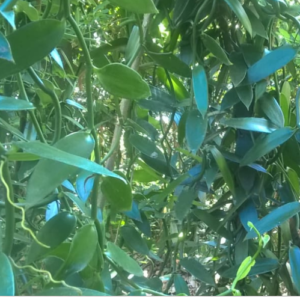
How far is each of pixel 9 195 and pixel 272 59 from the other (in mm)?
325

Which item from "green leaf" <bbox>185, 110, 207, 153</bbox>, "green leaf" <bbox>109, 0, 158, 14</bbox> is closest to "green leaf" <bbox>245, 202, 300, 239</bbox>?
"green leaf" <bbox>185, 110, 207, 153</bbox>

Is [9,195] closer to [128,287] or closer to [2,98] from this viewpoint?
[2,98]

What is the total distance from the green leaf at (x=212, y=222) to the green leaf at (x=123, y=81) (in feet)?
0.84

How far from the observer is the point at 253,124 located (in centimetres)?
47

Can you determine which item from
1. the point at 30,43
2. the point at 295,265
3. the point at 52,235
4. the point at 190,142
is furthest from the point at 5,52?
the point at 295,265

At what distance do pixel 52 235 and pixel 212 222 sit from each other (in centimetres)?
27

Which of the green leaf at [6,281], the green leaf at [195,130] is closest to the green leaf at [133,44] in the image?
the green leaf at [195,130]

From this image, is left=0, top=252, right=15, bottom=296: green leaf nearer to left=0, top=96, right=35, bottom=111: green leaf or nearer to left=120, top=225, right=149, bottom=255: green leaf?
left=0, top=96, right=35, bottom=111: green leaf

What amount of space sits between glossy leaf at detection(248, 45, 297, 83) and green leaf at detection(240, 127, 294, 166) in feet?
0.21

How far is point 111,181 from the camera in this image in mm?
336

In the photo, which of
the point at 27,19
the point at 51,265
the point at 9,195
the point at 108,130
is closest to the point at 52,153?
the point at 9,195

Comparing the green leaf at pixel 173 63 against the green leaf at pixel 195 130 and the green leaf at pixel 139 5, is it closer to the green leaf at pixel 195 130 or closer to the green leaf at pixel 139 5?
the green leaf at pixel 195 130

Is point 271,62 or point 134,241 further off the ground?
point 271,62

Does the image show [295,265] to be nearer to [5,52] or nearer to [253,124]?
[253,124]
